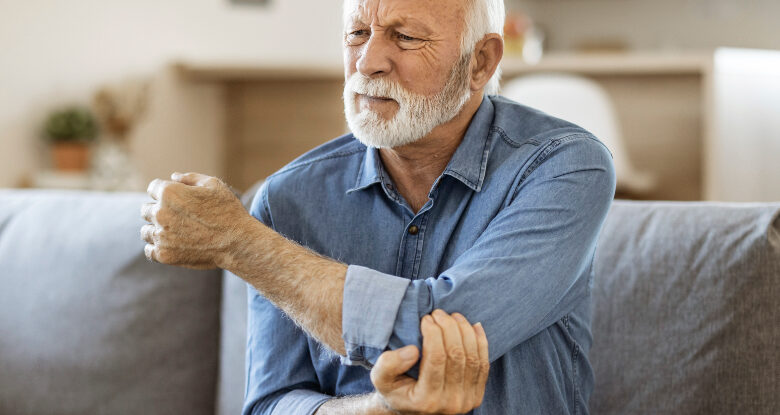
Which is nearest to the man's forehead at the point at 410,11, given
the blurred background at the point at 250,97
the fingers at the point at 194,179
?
the fingers at the point at 194,179

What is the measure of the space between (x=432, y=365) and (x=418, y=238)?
28 centimetres

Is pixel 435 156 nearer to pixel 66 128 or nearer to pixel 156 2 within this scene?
pixel 66 128

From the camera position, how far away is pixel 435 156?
3.72 ft

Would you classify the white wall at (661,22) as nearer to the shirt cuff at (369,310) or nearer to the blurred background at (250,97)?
the blurred background at (250,97)

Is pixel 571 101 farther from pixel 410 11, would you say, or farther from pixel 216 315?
Result: pixel 410 11

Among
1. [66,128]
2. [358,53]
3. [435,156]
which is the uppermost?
[358,53]

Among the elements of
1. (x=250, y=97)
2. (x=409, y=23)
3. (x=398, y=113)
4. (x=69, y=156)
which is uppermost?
(x=409, y=23)

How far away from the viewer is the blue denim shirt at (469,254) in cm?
88

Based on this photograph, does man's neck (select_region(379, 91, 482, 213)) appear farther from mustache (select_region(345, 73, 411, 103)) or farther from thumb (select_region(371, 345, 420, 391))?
thumb (select_region(371, 345, 420, 391))

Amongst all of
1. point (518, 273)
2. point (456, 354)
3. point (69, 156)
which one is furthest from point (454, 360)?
point (69, 156)

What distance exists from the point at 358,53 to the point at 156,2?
10.1 feet

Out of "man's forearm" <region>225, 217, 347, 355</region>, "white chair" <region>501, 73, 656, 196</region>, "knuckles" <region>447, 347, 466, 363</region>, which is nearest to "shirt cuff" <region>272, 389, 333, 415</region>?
"man's forearm" <region>225, 217, 347, 355</region>

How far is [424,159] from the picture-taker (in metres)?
1.14

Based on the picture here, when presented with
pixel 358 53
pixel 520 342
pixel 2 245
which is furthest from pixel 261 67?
pixel 520 342
